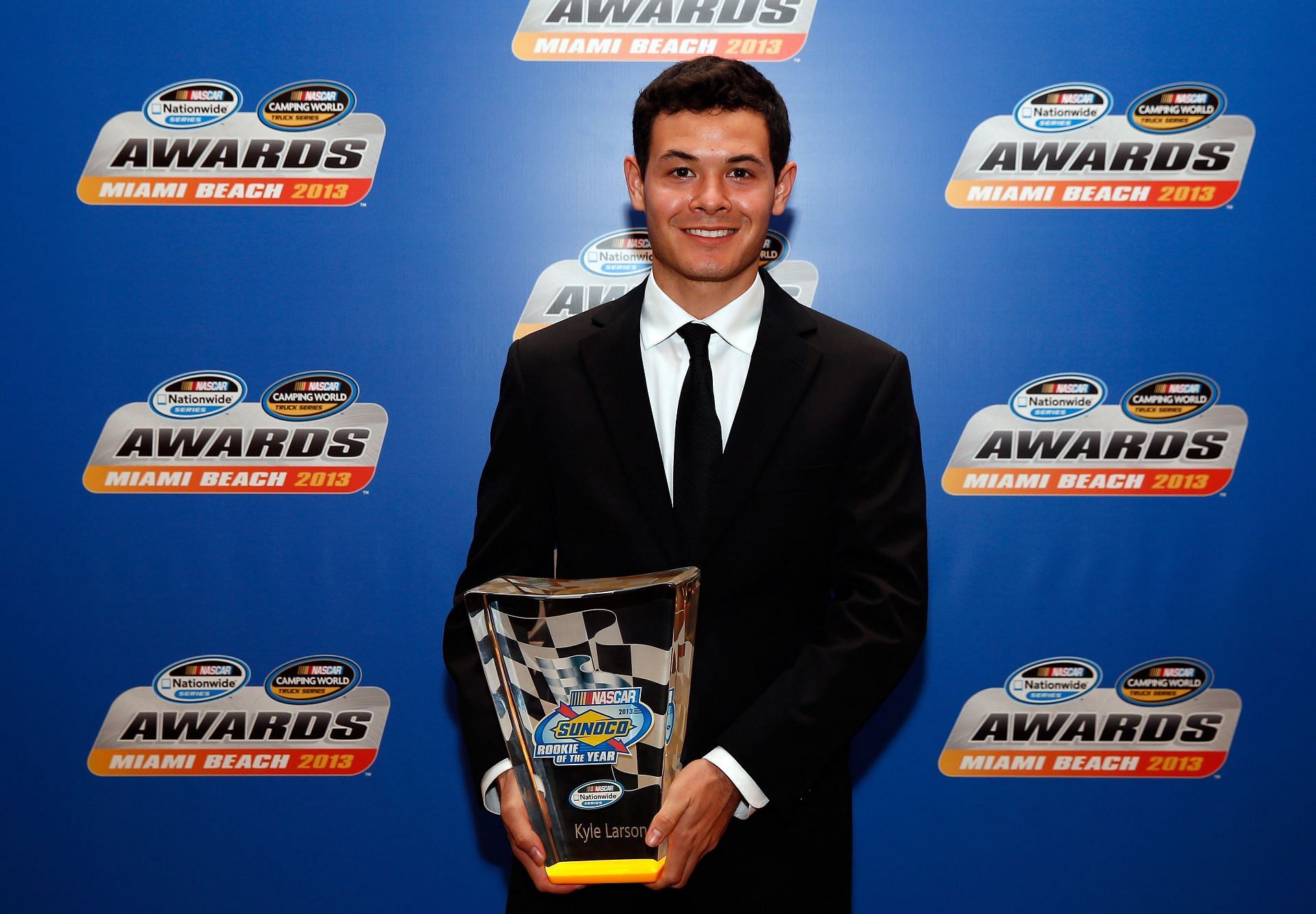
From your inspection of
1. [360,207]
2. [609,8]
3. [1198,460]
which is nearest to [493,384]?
[360,207]

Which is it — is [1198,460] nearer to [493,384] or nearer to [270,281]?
[493,384]

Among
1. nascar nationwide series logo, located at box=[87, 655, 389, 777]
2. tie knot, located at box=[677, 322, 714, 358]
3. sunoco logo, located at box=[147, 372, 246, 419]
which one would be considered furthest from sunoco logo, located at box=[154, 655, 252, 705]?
tie knot, located at box=[677, 322, 714, 358]

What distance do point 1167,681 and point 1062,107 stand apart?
4.33 ft

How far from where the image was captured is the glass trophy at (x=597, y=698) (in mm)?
1021

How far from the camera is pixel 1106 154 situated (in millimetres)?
2049

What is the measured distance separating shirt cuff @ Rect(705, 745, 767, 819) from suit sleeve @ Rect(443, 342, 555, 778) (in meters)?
0.32

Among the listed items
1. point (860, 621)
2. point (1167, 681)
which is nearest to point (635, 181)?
point (860, 621)

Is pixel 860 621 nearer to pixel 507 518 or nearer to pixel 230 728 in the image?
pixel 507 518

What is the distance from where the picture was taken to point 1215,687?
216 centimetres

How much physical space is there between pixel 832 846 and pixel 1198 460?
1379 millimetres

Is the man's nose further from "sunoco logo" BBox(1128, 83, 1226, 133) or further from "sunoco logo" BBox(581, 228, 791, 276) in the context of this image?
"sunoco logo" BBox(1128, 83, 1226, 133)

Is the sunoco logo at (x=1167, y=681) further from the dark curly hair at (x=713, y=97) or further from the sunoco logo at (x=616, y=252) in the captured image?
the dark curly hair at (x=713, y=97)

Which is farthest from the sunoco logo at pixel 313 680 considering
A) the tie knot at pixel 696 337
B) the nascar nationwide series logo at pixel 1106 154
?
the nascar nationwide series logo at pixel 1106 154

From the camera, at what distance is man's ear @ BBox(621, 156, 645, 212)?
4.39 feet
